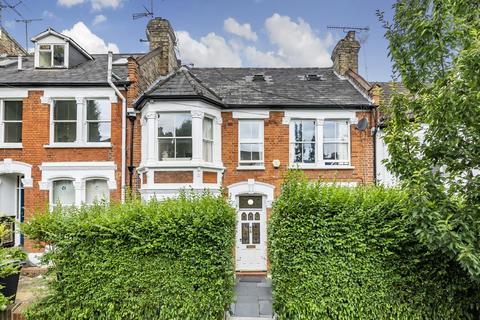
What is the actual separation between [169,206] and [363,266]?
3702 millimetres

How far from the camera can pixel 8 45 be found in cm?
1471

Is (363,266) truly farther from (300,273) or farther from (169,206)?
(169,206)

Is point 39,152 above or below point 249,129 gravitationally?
below

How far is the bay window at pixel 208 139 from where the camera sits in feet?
33.5

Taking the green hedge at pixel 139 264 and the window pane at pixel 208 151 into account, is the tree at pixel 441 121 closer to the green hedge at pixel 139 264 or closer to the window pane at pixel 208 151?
the green hedge at pixel 139 264

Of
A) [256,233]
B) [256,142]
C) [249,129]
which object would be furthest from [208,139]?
[256,233]

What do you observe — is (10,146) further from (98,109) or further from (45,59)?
(45,59)

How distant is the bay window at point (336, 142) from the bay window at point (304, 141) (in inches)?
18.2

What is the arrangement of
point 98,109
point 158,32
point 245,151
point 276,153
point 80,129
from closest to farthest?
1. point 80,129
2. point 98,109
3. point 276,153
4. point 245,151
5. point 158,32

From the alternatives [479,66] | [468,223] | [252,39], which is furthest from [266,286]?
[252,39]

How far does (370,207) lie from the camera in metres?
5.09

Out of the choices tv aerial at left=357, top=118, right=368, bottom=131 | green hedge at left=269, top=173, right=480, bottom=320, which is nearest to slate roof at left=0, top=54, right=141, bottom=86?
green hedge at left=269, top=173, right=480, bottom=320

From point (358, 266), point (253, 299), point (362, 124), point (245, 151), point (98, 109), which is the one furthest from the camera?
point (245, 151)

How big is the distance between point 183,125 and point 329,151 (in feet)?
18.3
